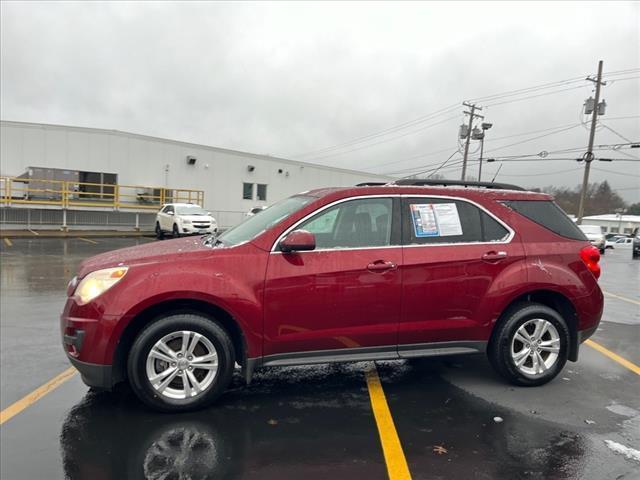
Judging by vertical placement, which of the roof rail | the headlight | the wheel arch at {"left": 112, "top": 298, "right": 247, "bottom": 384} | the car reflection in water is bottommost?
the car reflection in water

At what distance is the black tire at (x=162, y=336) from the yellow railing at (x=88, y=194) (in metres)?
21.8

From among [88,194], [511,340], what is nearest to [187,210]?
[88,194]

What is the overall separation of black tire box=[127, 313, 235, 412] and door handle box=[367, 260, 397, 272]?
126 cm

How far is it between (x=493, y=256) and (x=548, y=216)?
851 millimetres

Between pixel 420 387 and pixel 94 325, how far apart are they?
2.78 m

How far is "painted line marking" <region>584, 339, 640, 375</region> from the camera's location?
16.2 feet

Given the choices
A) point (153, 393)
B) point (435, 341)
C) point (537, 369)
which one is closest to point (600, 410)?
point (537, 369)

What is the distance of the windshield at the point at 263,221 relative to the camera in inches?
157

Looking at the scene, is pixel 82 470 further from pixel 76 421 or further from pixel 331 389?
pixel 331 389

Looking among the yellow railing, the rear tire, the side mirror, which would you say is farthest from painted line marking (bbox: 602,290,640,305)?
the yellow railing

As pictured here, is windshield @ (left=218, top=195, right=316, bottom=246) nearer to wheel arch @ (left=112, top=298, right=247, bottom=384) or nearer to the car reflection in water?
wheel arch @ (left=112, top=298, right=247, bottom=384)

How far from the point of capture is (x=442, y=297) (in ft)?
13.1

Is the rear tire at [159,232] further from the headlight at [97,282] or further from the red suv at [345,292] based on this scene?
the headlight at [97,282]

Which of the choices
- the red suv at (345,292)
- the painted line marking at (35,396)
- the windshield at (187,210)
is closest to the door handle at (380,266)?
the red suv at (345,292)
